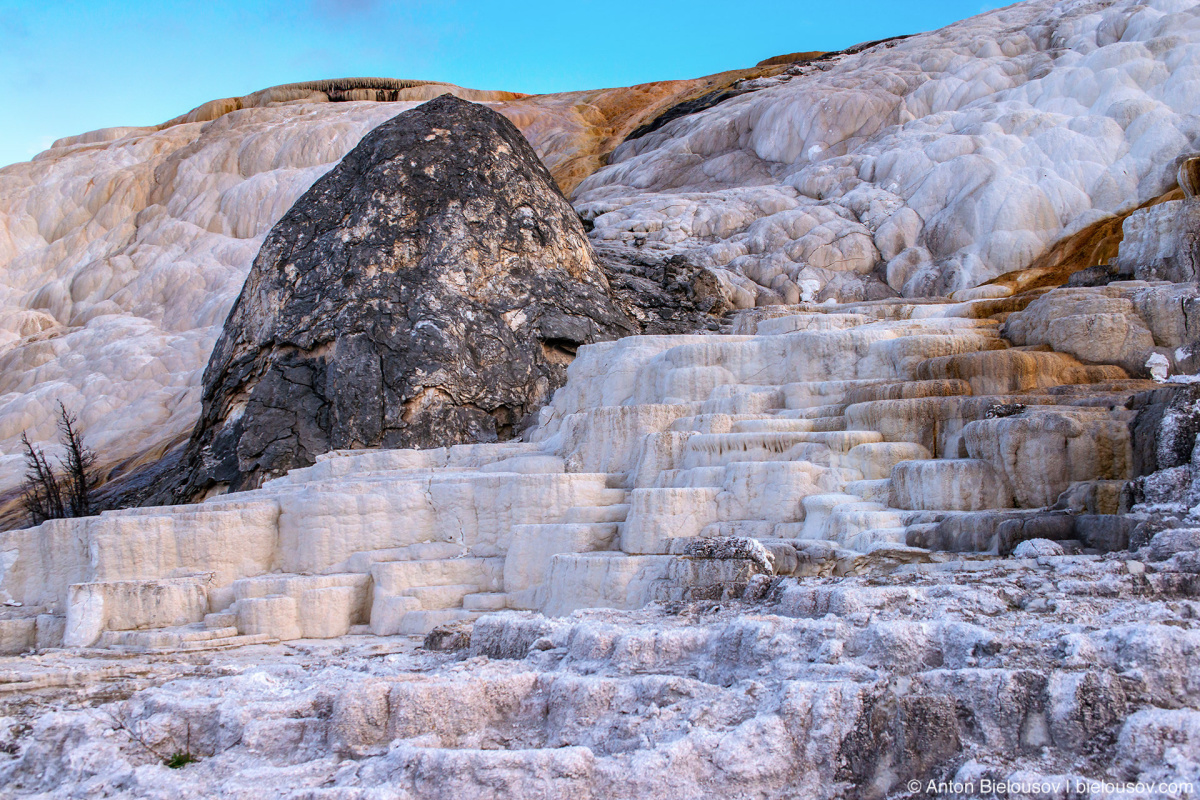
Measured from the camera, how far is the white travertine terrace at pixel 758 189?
22266 mm

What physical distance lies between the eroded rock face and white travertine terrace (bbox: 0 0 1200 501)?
5.73m

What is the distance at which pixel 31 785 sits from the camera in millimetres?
4801

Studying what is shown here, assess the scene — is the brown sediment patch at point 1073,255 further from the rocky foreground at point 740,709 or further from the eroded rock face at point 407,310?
the rocky foreground at point 740,709

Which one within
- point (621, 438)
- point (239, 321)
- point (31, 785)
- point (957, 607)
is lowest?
point (31, 785)

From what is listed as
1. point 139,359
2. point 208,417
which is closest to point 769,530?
point 208,417

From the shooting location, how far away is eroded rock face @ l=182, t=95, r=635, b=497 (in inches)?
661

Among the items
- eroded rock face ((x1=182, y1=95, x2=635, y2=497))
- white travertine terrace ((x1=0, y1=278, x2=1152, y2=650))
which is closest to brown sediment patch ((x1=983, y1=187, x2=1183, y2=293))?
white travertine terrace ((x1=0, y1=278, x2=1152, y2=650))

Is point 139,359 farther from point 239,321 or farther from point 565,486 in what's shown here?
point 565,486

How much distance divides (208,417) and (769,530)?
512 inches

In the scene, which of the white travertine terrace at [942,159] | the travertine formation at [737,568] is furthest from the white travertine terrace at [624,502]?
the white travertine terrace at [942,159]

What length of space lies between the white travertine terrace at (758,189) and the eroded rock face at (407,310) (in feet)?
18.8

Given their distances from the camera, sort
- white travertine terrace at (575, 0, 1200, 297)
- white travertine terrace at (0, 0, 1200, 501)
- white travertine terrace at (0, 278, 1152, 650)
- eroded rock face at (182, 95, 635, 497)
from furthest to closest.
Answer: white travertine terrace at (0, 0, 1200, 501), white travertine terrace at (575, 0, 1200, 297), eroded rock face at (182, 95, 635, 497), white travertine terrace at (0, 278, 1152, 650)

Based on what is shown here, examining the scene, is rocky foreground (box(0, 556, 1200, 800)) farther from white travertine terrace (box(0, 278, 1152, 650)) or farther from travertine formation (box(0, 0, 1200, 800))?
white travertine terrace (box(0, 278, 1152, 650))

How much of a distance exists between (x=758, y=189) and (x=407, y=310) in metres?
12.7
